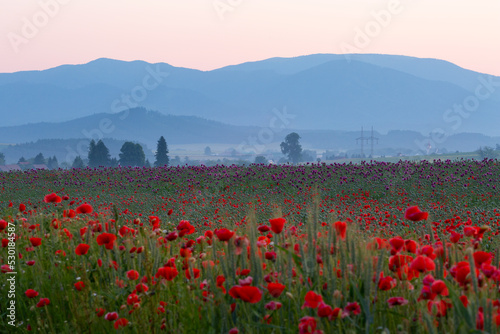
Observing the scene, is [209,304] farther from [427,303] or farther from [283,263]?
[427,303]

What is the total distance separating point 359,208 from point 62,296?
35.2 ft

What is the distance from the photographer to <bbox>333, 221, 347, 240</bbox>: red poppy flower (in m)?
2.77

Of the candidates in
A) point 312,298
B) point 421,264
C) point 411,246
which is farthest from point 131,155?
point 312,298

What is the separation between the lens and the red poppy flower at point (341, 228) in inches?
109

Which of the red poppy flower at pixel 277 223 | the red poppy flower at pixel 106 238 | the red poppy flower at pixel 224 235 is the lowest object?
the red poppy flower at pixel 106 238

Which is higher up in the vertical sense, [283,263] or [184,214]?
[283,263]

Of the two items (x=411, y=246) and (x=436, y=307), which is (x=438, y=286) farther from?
(x=411, y=246)

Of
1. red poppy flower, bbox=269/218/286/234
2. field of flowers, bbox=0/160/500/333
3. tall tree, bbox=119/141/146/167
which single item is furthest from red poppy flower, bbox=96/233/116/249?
tall tree, bbox=119/141/146/167

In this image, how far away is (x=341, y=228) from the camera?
2787 millimetres

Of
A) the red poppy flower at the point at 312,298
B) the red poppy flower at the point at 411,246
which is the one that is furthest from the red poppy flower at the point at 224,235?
the red poppy flower at the point at 411,246

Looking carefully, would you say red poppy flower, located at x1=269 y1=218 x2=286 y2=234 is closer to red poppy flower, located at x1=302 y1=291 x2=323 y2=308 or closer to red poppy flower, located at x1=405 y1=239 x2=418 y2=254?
red poppy flower, located at x1=302 y1=291 x2=323 y2=308

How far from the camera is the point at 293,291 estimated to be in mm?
3154

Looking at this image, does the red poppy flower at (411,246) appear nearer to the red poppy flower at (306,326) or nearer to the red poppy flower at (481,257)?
the red poppy flower at (481,257)

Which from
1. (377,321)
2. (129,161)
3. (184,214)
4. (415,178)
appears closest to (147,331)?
(377,321)
